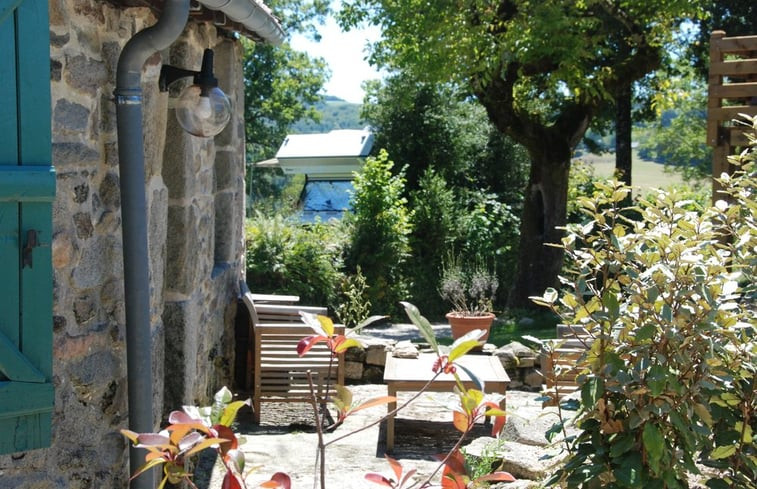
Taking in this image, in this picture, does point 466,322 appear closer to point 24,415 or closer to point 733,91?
point 733,91

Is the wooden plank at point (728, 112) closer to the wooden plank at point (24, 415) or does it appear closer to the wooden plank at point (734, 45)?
the wooden plank at point (734, 45)

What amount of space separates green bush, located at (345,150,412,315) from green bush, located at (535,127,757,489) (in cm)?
918

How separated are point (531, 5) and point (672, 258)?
26.9 feet

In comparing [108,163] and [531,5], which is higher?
[531,5]

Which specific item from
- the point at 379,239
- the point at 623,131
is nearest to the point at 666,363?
the point at 379,239

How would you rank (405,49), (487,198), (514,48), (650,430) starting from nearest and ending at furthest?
(650,430) < (514,48) < (405,49) < (487,198)

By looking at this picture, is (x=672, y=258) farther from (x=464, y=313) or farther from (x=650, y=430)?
(x=464, y=313)

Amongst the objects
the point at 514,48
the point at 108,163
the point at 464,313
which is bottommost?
the point at 464,313

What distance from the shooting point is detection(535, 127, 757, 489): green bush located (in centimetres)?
295

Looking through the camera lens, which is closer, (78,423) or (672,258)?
(672,258)

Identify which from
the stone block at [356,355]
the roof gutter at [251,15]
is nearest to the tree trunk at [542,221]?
the stone block at [356,355]

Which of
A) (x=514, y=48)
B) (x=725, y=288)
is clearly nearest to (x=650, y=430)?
(x=725, y=288)

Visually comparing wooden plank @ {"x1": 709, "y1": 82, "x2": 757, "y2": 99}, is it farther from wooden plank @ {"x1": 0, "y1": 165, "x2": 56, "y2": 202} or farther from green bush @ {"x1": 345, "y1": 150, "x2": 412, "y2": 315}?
green bush @ {"x1": 345, "y1": 150, "x2": 412, "y2": 315}

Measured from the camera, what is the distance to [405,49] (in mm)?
12016
